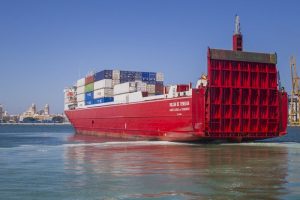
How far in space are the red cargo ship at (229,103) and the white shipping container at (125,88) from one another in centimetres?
1000

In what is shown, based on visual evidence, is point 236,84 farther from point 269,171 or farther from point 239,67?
point 269,171

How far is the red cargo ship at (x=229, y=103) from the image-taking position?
35.3 metres

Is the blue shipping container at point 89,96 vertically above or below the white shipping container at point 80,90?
below

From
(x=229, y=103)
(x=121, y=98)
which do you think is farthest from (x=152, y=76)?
(x=229, y=103)

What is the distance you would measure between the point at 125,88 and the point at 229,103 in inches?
724

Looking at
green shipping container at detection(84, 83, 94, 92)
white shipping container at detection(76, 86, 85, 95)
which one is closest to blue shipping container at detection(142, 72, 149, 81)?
green shipping container at detection(84, 83, 94, 92)

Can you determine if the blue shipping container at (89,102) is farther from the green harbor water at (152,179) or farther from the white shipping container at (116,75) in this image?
the green harbor water at (152,179)

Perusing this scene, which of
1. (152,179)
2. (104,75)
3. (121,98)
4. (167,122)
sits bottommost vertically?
(152,179)

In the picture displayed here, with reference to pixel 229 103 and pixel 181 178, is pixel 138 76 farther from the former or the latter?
pixel 181 178

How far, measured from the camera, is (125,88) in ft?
169

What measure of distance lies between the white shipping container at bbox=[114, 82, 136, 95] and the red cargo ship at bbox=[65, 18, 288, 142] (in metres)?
10.0

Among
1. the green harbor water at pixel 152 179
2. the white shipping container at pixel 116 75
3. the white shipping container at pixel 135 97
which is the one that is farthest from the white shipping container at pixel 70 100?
the green harbor water at pixel 152 179

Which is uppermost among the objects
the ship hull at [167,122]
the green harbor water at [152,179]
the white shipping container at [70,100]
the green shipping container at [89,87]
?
the green shipping container at [89,87]

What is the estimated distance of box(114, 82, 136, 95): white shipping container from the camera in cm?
5038
